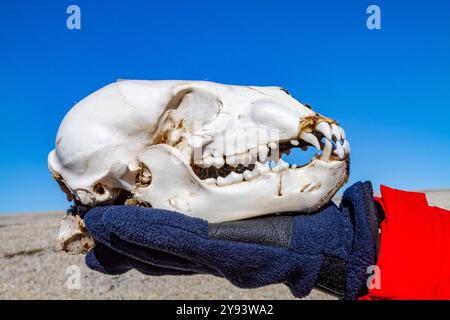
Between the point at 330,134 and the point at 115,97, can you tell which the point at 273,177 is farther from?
the point at 115,97

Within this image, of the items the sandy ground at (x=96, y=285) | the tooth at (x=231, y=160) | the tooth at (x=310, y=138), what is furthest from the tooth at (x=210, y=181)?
the sandy ground at (x=96, y=285)

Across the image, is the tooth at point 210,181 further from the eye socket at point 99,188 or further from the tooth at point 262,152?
the eye socket at point 99,188

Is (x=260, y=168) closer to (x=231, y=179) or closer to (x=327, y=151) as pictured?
(x=231, y=179)

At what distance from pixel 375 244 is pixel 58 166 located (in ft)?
4.84

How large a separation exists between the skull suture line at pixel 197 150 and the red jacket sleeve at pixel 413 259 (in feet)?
1.16

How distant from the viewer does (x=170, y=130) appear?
2.34 m

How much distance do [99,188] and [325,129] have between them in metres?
1.05

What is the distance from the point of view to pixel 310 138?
214cm

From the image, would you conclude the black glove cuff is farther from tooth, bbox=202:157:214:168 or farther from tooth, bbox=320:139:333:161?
tooth, bbox=202:157:214:168

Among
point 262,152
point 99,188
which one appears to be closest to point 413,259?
point 262,152

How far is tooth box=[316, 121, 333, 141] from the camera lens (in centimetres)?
209

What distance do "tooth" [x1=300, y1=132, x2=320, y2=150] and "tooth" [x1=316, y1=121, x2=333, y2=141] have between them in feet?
0.14

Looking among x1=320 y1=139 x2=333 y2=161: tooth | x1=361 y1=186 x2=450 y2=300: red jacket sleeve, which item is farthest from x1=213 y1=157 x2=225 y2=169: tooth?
x1=361 y1=186 x2=450 y2=300: red jacket sleeve

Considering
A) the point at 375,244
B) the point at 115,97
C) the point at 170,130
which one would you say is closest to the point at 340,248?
the point at 375,244
